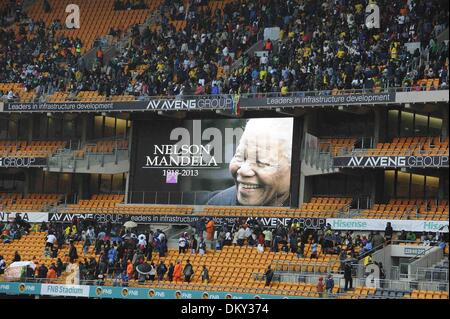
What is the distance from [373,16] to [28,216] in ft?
46.8

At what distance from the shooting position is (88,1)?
1921 inches

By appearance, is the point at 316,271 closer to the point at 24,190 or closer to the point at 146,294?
the point at 146,294

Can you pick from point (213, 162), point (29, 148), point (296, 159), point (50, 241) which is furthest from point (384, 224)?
point (29, 148)

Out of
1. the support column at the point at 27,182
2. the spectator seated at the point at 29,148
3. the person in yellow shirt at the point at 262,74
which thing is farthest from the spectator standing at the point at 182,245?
the support column at the point at 27,182

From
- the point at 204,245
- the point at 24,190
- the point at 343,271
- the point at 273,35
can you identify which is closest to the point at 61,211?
the point at 24,190

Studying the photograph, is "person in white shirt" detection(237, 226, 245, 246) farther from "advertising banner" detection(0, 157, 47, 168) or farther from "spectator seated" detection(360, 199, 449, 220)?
"advertising banner" detection(0, 157, 47, 168)

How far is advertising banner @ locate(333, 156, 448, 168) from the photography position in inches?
1388

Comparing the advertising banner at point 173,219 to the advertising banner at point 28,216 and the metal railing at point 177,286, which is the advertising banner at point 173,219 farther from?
the metal railing at point 177,286

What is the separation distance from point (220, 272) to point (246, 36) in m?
10.1

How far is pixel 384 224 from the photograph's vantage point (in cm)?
3622

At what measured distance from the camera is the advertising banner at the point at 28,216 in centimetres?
4238

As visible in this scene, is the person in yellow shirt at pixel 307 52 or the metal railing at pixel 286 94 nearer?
the metal railing at pixel 286 94

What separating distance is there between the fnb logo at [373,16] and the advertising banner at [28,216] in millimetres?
13363

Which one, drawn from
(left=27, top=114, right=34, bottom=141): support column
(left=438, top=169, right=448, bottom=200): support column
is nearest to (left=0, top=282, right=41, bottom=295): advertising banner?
(left=27, top=114, right=34, bottom=141): support column
